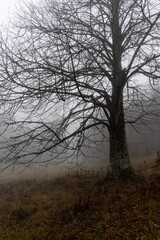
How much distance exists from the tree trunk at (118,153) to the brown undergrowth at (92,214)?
368 millimetres

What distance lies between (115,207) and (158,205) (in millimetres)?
1114

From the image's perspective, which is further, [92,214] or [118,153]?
[118,153]

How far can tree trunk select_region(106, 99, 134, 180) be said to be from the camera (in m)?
7.17

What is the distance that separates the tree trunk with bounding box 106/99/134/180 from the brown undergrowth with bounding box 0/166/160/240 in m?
0.37

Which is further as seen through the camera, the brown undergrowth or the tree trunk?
the tree trunk

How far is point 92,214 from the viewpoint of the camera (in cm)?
531

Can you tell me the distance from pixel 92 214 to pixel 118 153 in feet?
8.64

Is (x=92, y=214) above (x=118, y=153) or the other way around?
the other way around

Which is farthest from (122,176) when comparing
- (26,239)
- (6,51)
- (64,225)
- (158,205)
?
(6,51)

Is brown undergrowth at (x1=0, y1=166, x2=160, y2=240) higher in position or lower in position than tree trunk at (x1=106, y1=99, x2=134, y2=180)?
lower

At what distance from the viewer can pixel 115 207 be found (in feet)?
17.8

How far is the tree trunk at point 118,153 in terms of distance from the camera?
7.17m

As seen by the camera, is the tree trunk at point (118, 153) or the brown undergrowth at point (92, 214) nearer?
the brown undergrowth at point (92, 214)

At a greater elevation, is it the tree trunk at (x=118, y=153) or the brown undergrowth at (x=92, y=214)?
the tree trunk at (x=118, y=153)
